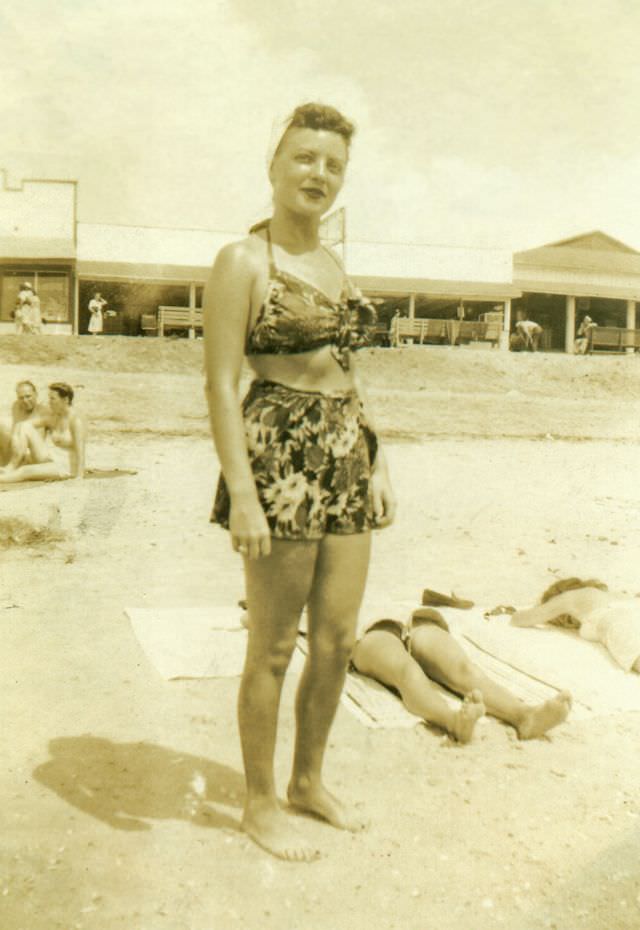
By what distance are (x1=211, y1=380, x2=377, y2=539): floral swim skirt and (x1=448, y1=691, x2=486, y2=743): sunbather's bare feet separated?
2.57 ft

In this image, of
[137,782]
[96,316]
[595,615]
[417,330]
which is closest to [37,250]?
[96,316]

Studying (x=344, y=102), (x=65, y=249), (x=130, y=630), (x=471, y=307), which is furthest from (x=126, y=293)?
(x=344, y=102)

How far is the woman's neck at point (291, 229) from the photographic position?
1.90 metres

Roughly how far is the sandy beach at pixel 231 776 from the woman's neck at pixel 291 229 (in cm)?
125

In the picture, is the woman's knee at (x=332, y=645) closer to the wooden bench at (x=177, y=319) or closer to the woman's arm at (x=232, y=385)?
the woman's arm at (x=232, y=385)

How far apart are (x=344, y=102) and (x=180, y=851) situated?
5.18 feet

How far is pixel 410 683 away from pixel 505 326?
54.2 feet

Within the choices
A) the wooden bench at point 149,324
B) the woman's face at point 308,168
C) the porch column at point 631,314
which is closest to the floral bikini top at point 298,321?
the woman's face at point 308,168

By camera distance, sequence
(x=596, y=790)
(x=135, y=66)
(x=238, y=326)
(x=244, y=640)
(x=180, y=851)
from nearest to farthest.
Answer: (x=238, y=326) → (x=180, y=851) → (x=596, y=790) → (x=135, y=66) → (x=244, y=640)

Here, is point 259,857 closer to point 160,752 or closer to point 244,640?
point 160,752

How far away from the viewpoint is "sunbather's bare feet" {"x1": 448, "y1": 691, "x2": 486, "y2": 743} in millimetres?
2436

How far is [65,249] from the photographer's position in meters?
16.3

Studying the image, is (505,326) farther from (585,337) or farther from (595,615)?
(595,615)

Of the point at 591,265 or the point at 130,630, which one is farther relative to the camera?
the point at 591,265
